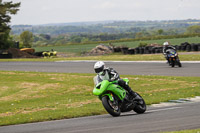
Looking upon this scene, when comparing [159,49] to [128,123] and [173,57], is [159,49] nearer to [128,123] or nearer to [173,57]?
[173,57]

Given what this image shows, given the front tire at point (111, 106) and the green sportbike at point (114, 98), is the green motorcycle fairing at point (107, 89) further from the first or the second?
the front tire at point (111, 106)

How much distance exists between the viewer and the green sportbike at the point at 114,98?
12.3 meters

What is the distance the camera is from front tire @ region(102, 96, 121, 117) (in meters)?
12.2

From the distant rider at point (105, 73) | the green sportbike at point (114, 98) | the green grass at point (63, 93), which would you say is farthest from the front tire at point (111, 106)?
the green grass at point (63, 93)

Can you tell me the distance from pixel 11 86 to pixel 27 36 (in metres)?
123

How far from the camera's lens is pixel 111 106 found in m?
12.3

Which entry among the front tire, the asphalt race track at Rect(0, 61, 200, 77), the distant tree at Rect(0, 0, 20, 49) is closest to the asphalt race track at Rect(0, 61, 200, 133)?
the front tire

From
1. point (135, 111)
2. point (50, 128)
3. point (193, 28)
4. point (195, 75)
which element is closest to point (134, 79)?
point (195, 75)

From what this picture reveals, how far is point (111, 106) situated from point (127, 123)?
1.30 m

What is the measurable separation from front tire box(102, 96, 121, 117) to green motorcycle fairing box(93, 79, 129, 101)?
0.12 metres

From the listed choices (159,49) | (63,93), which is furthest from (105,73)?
(159,49)

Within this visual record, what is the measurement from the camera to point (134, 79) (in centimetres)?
2542

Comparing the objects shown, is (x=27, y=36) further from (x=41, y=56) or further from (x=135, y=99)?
(x=135, y=99)

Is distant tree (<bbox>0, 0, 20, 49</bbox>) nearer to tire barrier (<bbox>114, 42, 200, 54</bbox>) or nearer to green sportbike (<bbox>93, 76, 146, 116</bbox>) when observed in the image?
tire barrier (<bbox>114, 42, 200, 54</bbox>)
